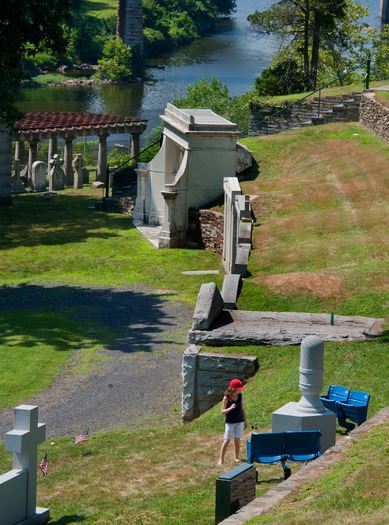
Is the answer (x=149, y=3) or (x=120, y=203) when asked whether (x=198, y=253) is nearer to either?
(x=120, y=203)

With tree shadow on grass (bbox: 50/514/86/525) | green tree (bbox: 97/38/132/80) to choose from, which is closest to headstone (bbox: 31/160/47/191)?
tree shadow on grass (bbox: 50/514/86/525)

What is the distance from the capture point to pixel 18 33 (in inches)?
1462

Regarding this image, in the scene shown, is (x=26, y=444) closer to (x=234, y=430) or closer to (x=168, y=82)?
(x=234, y=430)

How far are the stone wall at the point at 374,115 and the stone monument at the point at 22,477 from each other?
28585 millimetres

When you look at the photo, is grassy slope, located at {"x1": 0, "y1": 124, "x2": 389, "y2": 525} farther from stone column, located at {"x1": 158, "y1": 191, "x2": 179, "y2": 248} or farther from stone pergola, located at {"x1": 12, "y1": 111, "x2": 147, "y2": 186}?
stone pergola, located at {"x1": 12, "y1": 111, "x2": 147, "y2": 186}

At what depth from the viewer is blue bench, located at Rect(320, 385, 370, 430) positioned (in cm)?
1683

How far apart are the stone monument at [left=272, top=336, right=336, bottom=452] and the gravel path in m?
6.29

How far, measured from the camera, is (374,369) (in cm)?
2000

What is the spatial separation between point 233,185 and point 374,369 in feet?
56.3

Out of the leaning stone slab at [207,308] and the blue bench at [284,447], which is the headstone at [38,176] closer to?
the leaning stone slab at [207,308]

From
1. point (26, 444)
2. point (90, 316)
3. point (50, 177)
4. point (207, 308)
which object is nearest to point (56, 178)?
point (50, 177)

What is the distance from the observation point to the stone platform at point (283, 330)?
2253cm

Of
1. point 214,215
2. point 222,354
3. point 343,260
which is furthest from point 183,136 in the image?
point 222,354

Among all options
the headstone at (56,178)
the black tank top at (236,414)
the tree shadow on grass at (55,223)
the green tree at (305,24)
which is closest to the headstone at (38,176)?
the headstone at (56,178)
